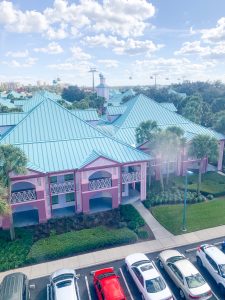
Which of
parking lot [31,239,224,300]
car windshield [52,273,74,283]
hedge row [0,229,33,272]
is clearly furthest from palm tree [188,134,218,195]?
hedge row [0,229,33,272]

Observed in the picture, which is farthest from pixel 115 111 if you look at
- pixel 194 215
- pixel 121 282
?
pixel 121 282

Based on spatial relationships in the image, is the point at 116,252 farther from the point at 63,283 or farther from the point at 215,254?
Result: the point at 215,254

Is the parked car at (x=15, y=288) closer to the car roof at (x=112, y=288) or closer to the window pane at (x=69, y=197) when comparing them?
the car roof at (x=112, y=288)

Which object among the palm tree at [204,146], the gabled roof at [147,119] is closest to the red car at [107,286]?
the palm tree at [204,146]

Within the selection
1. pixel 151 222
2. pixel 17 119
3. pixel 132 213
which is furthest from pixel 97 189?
pixel 17 119

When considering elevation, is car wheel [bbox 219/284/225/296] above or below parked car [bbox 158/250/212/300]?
below

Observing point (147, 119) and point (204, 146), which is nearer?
point (204, 146)

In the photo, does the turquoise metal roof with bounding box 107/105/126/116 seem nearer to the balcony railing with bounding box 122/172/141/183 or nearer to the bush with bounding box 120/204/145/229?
the balcony railing with bounding box 122/172/141/183
